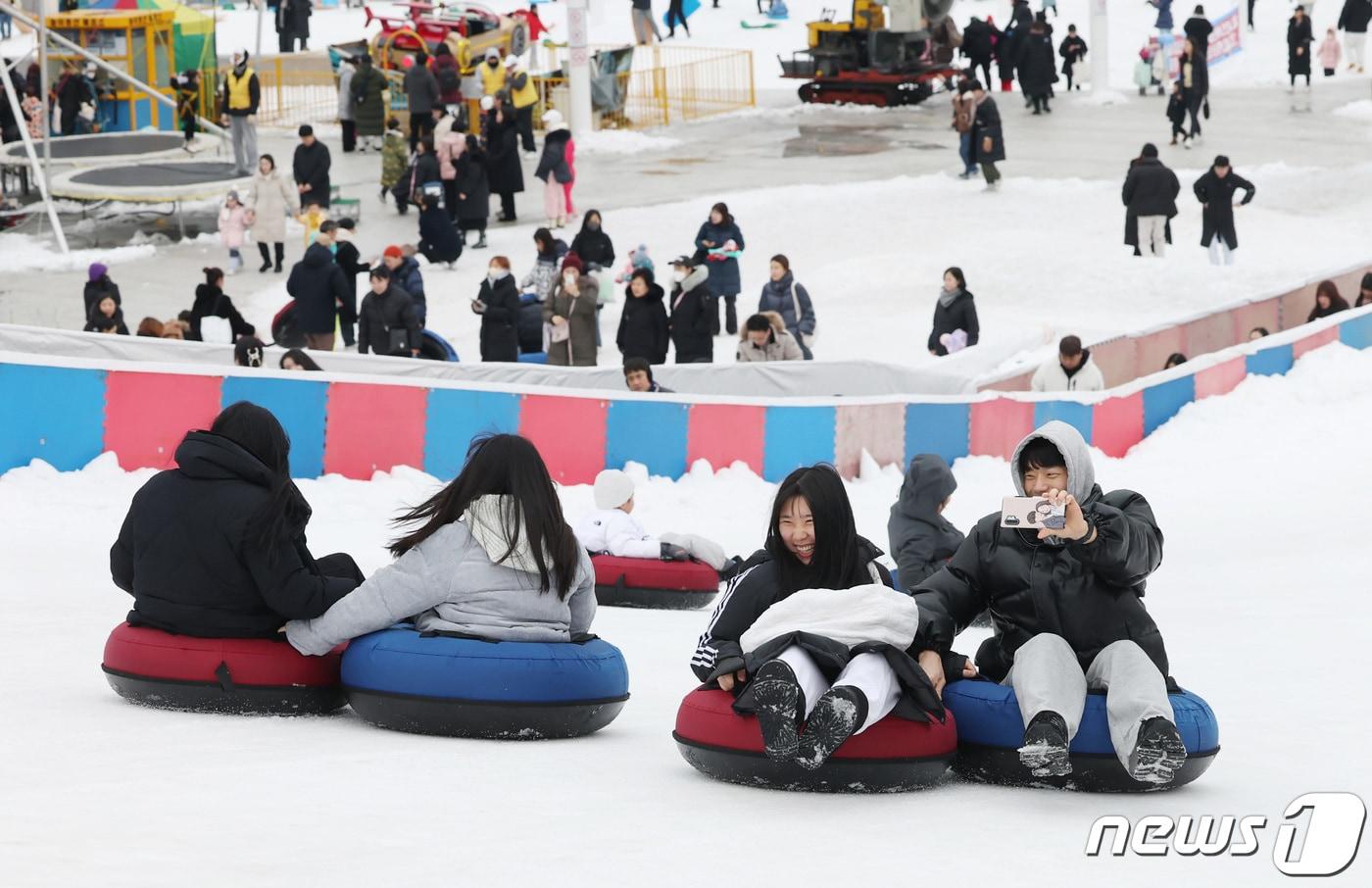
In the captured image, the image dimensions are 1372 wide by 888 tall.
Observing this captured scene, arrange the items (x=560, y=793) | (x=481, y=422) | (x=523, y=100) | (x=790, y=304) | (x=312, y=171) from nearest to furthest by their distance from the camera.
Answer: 1. (x=560, y=793)
2. (x=481, y=422)
3. (x=790, y=304)
4. (x=312, y=171)
5. (x=523, y=100)

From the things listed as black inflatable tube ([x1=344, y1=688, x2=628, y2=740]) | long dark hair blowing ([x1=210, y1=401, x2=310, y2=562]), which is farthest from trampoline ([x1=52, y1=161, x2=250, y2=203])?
black inflatable tube ([x1=344, y1=688, x2=628, y2=740])

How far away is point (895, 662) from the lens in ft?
18.5

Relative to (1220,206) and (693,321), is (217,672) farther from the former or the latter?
(1220,206)

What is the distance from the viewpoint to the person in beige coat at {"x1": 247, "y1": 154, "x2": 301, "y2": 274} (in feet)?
73.5

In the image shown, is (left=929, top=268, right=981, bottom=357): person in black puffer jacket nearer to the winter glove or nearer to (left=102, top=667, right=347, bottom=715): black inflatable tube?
the winter glove

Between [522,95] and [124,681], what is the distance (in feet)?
77.2

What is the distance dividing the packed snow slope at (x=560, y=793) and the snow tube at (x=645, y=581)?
16 cm

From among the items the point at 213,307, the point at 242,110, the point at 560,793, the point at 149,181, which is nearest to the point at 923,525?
the point at 560,793

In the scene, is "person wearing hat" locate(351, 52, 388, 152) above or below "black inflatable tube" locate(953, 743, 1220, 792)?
above

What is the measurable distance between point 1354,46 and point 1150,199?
59.8 feet

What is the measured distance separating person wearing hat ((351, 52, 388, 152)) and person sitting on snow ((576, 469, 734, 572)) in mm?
20242

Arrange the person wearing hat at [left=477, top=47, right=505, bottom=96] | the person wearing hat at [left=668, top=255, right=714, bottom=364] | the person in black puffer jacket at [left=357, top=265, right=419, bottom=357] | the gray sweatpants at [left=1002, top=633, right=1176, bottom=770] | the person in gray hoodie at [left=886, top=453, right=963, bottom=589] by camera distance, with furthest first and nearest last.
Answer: the person wearing hat at [left=477, top=47, right=505, bottom=96] < the person wearing hat at [left=668, top=255, right=714, bottom=364] < the person in black puffer jacket at [left=357, top=265, right=419, bottom=357] < the person in gray hoodie at [left=886, top=453, right=963, bottom=589] < the gray sweatpants at [left=1002, top=633, right=1176, bottom=770]

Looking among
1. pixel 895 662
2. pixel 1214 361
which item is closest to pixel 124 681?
pixel 895 662

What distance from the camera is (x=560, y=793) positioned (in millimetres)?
5496
